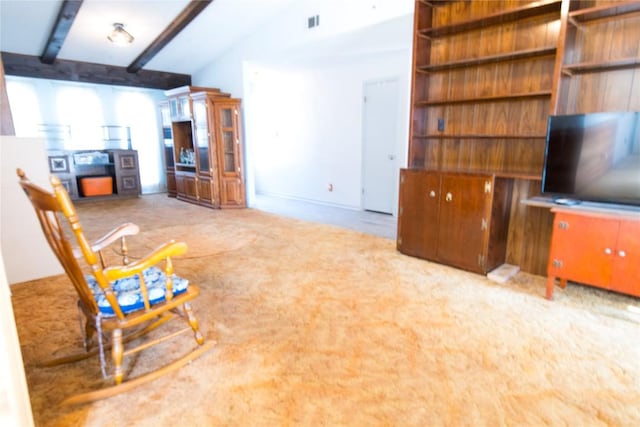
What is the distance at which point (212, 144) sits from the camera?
20.3 ft

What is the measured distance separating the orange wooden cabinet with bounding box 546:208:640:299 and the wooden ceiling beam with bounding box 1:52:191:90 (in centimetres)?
737

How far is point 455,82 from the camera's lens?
137 inches

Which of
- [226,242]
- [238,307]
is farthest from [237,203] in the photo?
[238,307]

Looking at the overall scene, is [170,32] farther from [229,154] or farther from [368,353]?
[368,353]

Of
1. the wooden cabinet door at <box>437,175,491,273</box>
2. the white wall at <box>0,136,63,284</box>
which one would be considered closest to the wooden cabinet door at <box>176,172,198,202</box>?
the white wall at <box>0,136,63,284</box>

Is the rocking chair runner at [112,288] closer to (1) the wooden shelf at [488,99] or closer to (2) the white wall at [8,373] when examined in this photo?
(2) the white wall at [8,373]

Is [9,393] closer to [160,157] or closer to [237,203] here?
[237,203]

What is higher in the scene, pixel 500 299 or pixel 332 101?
pixel 332 101

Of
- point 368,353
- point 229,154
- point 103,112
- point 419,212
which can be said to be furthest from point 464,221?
point 103,112

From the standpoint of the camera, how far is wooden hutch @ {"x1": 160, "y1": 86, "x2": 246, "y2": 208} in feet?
20.1

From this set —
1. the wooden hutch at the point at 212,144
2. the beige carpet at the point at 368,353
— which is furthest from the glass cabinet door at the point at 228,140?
the beige carpet at the point at 368,353

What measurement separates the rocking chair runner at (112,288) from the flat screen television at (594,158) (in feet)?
8.77

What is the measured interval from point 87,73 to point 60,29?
1.60m

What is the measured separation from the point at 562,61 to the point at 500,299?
1.82 m
